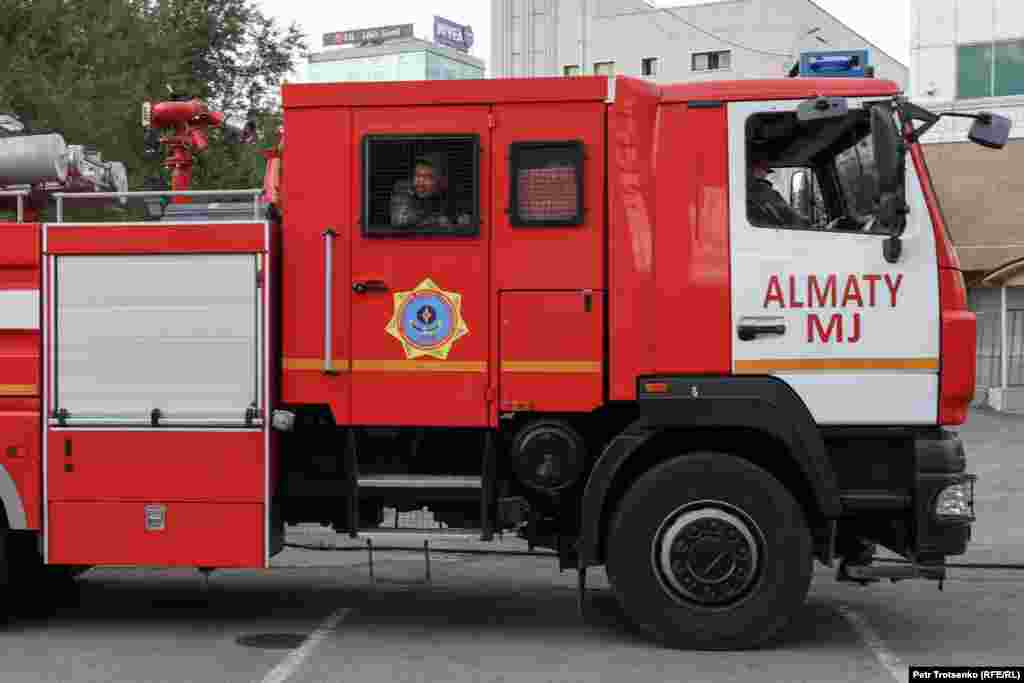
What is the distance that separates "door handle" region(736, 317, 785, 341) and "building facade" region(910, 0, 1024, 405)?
16.3 metres

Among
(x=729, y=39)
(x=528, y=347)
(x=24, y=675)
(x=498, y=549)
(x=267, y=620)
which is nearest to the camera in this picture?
(x=24, y=675)

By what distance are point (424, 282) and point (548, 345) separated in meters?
0.77

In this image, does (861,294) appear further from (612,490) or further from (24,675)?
(24,675)

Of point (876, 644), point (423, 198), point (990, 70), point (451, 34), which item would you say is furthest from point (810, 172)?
point (451, 34)

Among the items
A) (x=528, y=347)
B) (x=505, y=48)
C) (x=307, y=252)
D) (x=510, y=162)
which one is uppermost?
(x=505, y=48)

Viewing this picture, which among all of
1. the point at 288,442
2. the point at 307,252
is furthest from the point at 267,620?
the point at 307,252

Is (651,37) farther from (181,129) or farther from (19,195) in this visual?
(19,195)

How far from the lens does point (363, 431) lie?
23.2ft

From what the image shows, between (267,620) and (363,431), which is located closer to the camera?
(363,431)

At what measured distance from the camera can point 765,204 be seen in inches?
270

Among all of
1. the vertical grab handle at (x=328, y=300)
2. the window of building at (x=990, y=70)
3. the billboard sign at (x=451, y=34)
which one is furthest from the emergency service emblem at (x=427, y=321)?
the billboard sign at (x=451, y=34)

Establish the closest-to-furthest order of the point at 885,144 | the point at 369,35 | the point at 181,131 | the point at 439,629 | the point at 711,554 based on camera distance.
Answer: the point at 885,144 < the point at 711,554 < the point at 439,629 < the point at 181,131 < the point at 369,35

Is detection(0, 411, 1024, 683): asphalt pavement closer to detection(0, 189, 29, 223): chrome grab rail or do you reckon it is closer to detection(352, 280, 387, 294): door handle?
detection(352, 280, 387, 294): door handle

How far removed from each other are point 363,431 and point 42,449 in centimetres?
178
